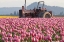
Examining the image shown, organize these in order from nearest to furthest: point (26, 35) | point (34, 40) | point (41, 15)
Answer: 1. point (34, 40)
2. point (26, 35)
3. point (41, 15)

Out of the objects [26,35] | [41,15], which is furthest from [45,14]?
[26,35]

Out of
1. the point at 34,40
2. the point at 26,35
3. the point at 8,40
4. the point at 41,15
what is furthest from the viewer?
the point at 41,15

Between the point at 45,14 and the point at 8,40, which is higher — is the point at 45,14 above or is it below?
below

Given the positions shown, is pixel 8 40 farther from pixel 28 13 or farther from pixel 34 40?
pixel 28 13

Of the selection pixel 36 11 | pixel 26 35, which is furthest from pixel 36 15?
pixel 26 35

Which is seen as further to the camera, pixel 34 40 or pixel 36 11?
pixel 36 11

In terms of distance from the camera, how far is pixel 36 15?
27781 millimetres

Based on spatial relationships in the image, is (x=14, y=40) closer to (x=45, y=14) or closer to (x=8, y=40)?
(x=8, y=40)

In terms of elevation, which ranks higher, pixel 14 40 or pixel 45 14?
pixel 14 40

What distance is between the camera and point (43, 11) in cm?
2758

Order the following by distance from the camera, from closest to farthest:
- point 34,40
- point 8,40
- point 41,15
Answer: point 34,40 < point 8,40 < point 41,15

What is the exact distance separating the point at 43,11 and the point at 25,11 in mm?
1927

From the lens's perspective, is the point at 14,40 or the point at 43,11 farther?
the point at 43,11

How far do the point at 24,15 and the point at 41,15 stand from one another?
197cm
